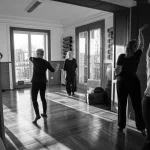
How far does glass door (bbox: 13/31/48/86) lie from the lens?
750 cm

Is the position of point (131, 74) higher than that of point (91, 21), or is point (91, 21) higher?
point (91, 21)

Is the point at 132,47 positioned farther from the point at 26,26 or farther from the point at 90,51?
the point at 26,26

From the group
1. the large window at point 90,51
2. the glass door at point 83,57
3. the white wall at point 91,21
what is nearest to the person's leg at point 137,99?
the white wall at point 91,21

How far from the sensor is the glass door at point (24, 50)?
750 centimetres

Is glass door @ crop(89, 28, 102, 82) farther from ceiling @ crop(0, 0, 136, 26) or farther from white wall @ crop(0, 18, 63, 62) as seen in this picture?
white wall @ crop(0, 18, 63, 62)

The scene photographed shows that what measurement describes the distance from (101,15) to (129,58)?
3842mm

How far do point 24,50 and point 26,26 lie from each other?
1097 mm

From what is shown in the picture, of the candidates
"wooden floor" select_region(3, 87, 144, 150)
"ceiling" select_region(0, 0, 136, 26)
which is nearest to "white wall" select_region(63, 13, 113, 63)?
"ceiling" select_region(0, 0, 136, 26)

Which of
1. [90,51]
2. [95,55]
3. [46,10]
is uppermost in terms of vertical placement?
[46,10]

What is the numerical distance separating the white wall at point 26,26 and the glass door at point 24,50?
352 mm

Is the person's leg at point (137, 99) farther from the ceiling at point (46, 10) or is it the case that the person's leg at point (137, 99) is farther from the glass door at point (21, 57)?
the glass door at point (21, 57)

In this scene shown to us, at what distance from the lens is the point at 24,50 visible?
7703 mm

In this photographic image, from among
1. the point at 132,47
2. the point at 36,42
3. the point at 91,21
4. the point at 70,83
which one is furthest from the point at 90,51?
the point at 132,47

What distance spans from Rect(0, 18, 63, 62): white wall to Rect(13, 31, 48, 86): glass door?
352 millimetres
